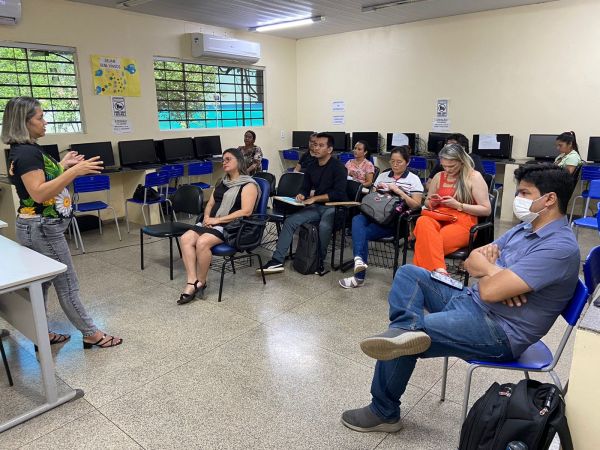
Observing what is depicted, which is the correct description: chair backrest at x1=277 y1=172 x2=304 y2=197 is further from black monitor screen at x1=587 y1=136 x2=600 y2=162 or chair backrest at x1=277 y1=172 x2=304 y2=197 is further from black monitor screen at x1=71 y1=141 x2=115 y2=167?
black monitor screen at x1=587 y1=136 x2=600 y2=162

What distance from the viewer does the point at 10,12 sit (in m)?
4.67

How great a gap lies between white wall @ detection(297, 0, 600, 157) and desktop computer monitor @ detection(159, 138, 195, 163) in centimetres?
278

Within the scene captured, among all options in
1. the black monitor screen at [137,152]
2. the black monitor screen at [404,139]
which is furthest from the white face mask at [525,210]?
the black monitor screen at [404,139]

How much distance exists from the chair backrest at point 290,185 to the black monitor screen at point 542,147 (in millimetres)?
3582

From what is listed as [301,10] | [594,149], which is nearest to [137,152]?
[301,10]

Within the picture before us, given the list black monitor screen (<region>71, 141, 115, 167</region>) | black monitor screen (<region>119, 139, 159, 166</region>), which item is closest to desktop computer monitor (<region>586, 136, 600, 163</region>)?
black monitor screen (<region>119, 139, 159, 166</region>)

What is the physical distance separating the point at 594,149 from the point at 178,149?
556 centimetres

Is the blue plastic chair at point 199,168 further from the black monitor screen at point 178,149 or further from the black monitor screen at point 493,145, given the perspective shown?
the black monitor screen at point 493,145

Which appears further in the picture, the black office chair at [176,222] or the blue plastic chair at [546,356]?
the black office chair at [176,222]

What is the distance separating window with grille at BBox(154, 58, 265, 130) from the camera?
21.9 ft

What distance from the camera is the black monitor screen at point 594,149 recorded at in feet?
18.2

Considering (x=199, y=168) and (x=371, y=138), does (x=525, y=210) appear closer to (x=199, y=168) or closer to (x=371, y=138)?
(x=199, y=168)

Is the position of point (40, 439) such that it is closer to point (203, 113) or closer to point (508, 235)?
point (508, 235)

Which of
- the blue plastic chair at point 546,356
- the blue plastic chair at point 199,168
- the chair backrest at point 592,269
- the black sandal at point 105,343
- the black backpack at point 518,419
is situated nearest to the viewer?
the black backpack at point 518,419
